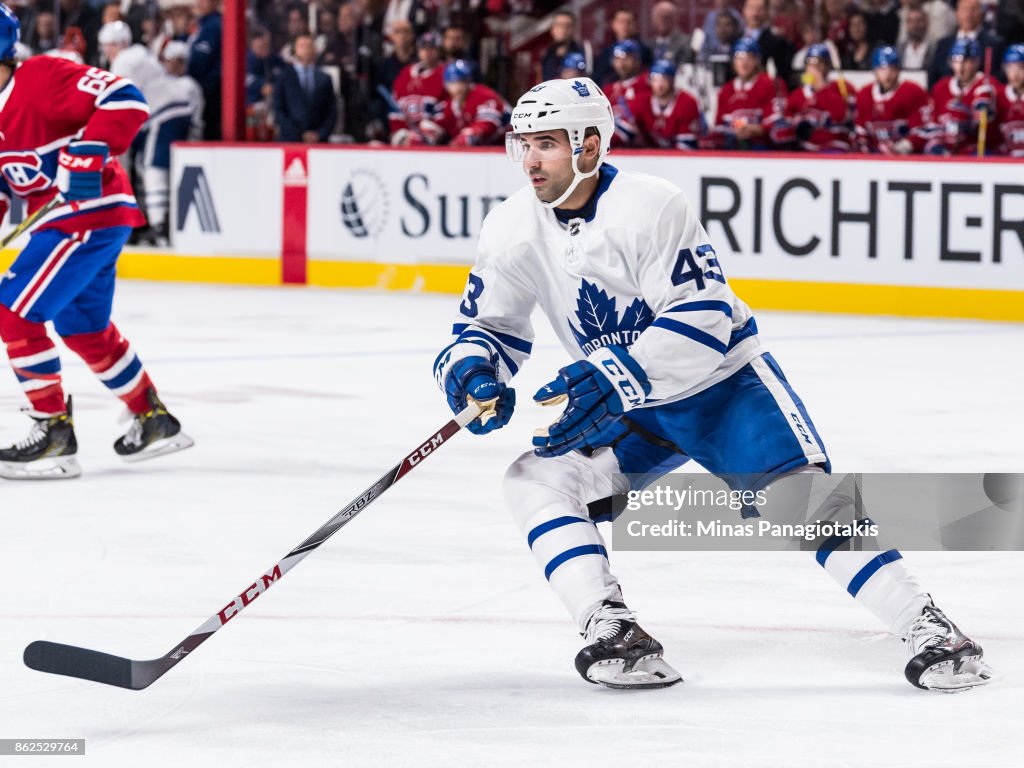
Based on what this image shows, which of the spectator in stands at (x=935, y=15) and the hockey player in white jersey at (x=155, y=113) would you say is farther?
the hockey player in white jersey at (x=155, y=113)

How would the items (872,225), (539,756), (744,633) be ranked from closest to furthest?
(539,756) < (744,633) < (872,225)

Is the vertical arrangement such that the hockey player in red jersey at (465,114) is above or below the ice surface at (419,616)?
above

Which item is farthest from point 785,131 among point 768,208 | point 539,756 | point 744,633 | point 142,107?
point 539,756

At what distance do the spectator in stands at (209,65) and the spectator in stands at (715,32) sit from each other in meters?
3.01

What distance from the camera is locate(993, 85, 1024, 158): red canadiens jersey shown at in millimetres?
9117

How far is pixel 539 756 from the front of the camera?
2531 mm

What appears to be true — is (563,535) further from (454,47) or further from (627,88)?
(454,47)

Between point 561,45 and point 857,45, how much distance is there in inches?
64.6

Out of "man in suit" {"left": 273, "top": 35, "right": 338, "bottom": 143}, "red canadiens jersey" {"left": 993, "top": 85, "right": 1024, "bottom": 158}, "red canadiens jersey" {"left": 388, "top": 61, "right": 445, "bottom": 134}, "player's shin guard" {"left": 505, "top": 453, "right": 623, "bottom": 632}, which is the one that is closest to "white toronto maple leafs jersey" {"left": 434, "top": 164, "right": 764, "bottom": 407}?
"player's shin guard" {"left": 505, "top": 453, "right": 623, "bottom": 632}

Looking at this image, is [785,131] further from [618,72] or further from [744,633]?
[744,633]

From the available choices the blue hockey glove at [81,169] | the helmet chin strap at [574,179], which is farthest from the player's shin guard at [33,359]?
the helmet chin strap at [574,179]

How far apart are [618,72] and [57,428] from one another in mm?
5980

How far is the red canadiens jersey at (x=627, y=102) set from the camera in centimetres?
1001

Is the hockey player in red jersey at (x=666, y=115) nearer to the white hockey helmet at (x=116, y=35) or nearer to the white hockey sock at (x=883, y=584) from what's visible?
the white hockey helmet at (x=116, y=35)
